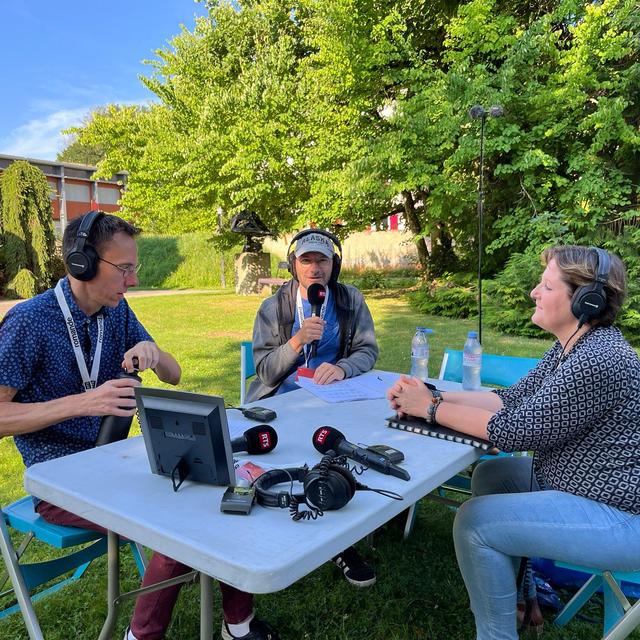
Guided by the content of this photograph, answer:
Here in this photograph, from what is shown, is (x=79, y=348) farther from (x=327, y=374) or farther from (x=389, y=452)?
(x=389, y=452)

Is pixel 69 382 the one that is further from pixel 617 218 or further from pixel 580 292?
pixel 617 218

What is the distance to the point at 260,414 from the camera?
6.73ft

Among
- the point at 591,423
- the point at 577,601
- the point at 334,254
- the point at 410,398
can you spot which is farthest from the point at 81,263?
the point at 577,601

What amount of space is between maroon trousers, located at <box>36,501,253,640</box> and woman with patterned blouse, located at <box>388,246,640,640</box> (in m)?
0.84

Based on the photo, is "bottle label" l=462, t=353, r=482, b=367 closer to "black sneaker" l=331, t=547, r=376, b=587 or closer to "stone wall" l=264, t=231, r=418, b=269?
"black sneaker" l=331, t=547, r=376, b=587

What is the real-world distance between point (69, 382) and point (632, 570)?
2.11 m

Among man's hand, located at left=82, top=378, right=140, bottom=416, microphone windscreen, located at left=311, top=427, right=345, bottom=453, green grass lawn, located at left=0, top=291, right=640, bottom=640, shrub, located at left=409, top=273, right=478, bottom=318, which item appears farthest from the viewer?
shrub, located at left=409, top=273, right=478, bottom=318

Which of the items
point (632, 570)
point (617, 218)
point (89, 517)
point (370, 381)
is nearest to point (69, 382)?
point (89, 517)

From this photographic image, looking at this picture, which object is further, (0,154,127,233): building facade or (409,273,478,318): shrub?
(0,154,127,233): building facade

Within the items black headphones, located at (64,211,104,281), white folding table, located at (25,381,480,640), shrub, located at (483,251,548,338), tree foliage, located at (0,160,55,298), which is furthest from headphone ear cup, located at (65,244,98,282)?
tree foliage, located at (0,160,55,298)

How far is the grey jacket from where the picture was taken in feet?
9.45

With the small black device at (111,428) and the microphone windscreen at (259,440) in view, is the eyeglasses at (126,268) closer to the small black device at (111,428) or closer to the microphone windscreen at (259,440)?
the small black device at (111,428)

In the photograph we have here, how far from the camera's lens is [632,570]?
1.62 metres

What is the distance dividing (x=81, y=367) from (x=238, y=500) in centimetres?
119
